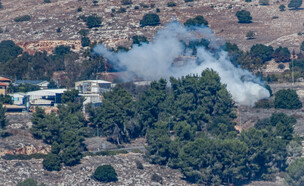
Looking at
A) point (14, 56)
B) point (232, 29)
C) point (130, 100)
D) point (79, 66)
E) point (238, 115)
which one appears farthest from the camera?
point (232, 29)

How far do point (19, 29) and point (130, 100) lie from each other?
79657mm

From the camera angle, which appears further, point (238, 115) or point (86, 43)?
point (86, 43)

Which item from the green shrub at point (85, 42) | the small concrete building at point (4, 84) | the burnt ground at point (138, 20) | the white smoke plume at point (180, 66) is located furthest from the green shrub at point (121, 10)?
the small concrete building at point (4, 84)

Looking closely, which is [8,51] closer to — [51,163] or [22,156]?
[22,156]

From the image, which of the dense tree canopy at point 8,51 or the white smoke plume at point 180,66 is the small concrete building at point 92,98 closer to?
the white smoke plume at point 180,66

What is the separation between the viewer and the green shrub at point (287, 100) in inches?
4781

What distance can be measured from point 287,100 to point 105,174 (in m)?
43.7

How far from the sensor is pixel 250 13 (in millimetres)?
187125

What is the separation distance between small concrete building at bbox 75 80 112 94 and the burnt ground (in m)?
35.0

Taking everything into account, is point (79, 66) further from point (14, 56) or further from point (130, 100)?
point (130, 100)

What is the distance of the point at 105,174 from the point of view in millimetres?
88500

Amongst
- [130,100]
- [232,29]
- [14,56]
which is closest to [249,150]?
[130,100]

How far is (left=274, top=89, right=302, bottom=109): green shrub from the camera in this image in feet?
398

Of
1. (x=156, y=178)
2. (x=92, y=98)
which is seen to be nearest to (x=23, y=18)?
(x=92, y=98)
